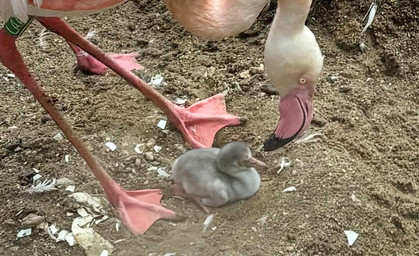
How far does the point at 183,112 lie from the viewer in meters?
2.98

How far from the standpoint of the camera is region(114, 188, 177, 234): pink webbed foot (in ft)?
8.57

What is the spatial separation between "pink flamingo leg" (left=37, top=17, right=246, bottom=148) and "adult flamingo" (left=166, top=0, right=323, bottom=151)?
386mm

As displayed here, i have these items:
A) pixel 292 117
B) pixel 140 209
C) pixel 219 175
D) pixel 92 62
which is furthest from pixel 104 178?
pixel 92 62

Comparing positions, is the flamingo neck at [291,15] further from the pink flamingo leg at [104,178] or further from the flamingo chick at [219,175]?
the pink flamingo leg at [104,178]

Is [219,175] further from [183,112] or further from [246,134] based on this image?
[183,112]

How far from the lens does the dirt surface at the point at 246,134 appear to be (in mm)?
2520

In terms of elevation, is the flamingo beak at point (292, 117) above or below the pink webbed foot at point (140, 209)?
above

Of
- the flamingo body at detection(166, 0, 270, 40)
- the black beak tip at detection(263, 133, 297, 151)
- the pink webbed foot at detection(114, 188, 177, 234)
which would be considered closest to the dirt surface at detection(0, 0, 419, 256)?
the pink webbed foot at detection(114, 188, 177, 234)

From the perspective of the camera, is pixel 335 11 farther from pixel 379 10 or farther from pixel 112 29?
pixel 112 29

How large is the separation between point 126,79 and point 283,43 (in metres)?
0.81

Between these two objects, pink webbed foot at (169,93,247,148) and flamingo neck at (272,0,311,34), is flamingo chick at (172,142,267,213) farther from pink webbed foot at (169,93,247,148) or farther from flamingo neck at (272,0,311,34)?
flamingo neck at (272,0,311,34)

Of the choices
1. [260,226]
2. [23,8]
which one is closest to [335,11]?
[260,226]

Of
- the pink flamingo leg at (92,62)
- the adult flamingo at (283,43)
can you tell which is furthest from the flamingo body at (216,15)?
the pink flamingo leg at (92,62)

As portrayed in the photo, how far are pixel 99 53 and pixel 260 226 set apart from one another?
38.7 inches
